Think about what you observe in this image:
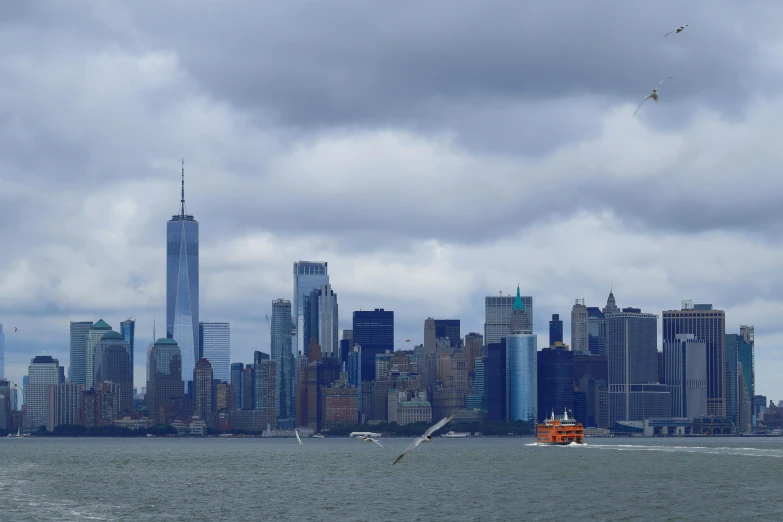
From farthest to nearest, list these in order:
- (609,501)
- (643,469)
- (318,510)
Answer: (643,469), (609,501), (318,510)

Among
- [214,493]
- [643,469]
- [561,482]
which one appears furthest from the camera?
[643,469]

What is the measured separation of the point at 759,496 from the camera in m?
137

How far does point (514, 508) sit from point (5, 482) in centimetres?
7279

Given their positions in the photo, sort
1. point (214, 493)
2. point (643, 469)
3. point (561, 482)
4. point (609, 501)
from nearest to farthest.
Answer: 1. point (609, 501)
2. point (214, 493)
3. point (561, 482)
4. point (643, 469)

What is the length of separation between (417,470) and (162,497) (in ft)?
199

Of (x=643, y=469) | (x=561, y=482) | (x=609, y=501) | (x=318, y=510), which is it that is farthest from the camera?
(x=643, y=469)

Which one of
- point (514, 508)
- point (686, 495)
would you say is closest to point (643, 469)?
point (686, 495)

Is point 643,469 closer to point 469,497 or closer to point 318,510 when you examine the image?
point 469,497

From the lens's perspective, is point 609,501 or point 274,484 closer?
point 609,501

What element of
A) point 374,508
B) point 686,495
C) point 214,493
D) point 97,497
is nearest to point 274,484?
point 214,493

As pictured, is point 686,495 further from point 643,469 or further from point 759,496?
point 643,469

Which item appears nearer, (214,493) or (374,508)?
(374,508)

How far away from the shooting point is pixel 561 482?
523ft

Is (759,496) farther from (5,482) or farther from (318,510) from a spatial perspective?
(5,482)
